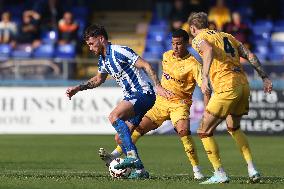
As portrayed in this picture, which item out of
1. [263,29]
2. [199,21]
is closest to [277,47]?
[263,29]

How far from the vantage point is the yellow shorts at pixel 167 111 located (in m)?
13.5

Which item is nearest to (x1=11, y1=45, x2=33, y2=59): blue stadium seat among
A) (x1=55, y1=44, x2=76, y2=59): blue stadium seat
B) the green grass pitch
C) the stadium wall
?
(x1=55, y1=44, x2=76, y2=59): blue stadium seat

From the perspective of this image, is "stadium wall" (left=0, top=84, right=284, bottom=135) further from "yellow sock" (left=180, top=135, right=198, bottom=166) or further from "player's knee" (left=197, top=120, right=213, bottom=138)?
"player's knee" (left=197, top=120, right=213, bottom=138)

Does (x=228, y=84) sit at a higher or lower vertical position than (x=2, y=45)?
higher

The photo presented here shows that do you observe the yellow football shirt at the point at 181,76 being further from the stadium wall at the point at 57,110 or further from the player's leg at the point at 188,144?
the stadium wall at the point at 57,110

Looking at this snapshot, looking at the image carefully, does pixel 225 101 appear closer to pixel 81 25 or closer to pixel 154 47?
pixel 154 47

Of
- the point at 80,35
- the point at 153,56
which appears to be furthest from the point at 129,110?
the point at 80,35

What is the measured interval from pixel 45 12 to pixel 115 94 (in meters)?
6.24

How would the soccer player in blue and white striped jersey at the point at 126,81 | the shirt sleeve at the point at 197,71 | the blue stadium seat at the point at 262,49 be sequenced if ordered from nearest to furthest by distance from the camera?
the soccer player in blue and white striped jersey at the point at 126,81, the shirt sleeve at the point at 197,71, the blue stadium seat at the point at 262,49

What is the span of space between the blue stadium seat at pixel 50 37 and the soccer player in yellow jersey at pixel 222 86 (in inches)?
606

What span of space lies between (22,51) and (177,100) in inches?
564

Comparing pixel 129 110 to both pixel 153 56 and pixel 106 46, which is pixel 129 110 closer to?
→ pixel 106 46

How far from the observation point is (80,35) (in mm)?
27781

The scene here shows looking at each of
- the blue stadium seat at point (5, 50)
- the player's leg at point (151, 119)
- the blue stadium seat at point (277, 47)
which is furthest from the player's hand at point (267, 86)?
the blue stadium seat at point (5, 50)
